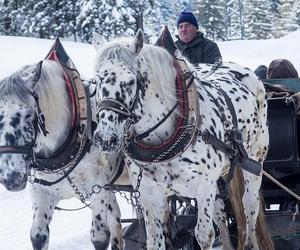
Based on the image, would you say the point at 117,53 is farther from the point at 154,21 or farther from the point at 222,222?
the point at 154,21

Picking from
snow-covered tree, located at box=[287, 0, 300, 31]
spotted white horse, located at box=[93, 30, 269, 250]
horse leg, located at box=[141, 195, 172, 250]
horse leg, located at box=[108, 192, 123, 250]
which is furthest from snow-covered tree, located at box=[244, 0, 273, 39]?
horse leg, located at box=[141, 195, 172, 250]

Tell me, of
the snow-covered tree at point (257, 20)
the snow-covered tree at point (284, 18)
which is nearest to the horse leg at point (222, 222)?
the snow-covered tree at point (257, 20)

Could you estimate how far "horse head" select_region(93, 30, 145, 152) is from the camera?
11.0 feet

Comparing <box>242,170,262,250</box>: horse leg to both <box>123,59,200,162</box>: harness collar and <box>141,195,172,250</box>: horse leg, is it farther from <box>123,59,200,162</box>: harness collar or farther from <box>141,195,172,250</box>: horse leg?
<box>123,59,200,162</box>: harness collar

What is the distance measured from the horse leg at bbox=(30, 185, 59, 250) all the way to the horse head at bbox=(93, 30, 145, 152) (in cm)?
99

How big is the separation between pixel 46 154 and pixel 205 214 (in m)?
1.18

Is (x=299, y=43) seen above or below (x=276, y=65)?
below

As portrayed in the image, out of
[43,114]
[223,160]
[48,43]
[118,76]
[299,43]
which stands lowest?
[299,43]

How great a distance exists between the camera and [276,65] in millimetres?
6840

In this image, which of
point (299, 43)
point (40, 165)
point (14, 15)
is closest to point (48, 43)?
point (14, 15)

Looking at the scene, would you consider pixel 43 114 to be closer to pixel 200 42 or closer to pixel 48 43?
pixel 200 42

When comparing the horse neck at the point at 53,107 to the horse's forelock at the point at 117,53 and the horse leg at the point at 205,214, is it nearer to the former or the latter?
the horse's forelock at the point at 117,53

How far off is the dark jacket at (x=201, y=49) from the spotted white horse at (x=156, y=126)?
117 centimetres

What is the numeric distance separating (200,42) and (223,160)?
199cm
